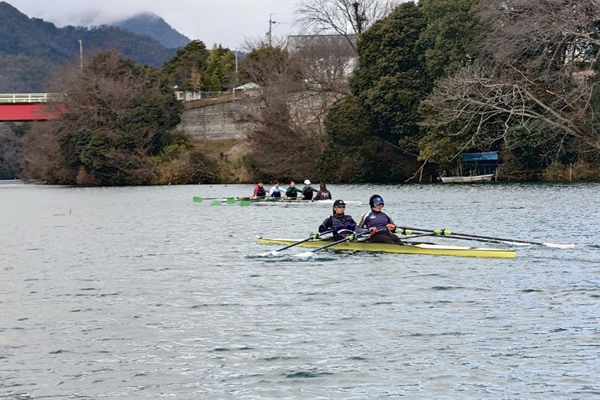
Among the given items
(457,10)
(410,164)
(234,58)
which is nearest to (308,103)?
(410,164)

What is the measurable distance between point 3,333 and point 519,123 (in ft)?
161

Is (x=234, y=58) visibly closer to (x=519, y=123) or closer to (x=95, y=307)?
(x=519, y=123)

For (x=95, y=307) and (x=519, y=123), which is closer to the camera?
(x=95, y=307)

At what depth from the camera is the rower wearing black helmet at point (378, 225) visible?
22.7 m

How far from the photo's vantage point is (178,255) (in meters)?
25.1

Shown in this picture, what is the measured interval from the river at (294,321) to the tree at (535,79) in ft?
93.5

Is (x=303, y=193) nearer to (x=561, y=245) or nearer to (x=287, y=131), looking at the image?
(x=561, y=245)

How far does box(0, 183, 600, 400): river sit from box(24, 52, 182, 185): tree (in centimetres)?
5085

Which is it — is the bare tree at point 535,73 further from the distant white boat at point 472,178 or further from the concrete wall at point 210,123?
the concrete wall at point 210,123

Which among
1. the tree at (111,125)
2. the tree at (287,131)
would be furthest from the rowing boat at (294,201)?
the tree at (111,125)

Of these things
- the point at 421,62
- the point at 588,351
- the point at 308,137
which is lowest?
the point at 588,351

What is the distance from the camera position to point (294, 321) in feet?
50.0

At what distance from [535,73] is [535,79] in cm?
109

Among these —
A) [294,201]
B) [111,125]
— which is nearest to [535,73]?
[294,201]
